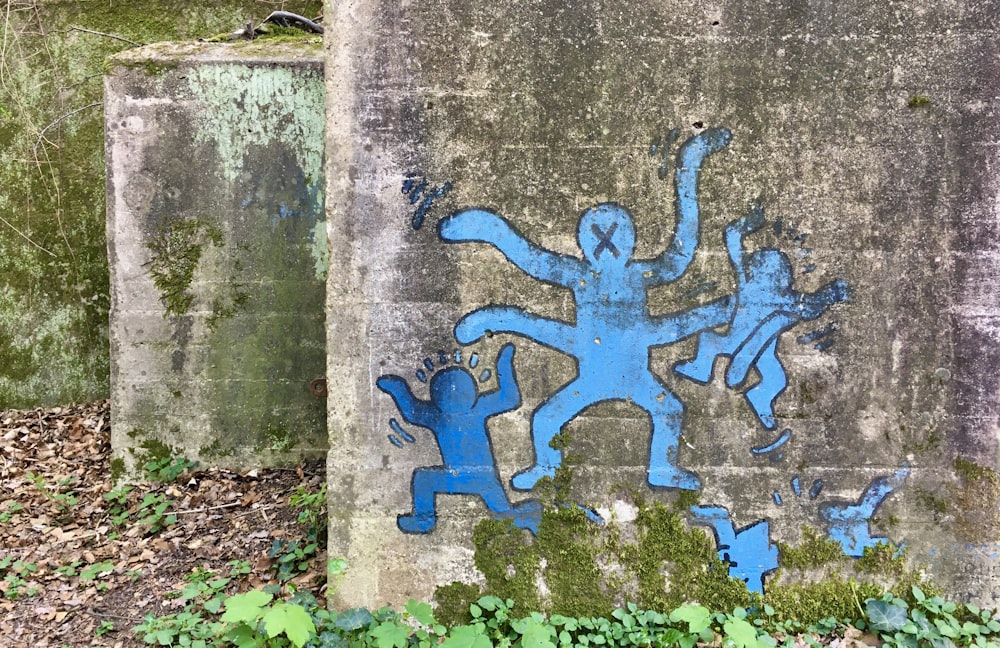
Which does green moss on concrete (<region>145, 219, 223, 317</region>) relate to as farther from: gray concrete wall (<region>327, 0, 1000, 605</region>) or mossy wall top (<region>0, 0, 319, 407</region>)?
gray concrete wall (<region>327, 0, 1000, 605</region>)

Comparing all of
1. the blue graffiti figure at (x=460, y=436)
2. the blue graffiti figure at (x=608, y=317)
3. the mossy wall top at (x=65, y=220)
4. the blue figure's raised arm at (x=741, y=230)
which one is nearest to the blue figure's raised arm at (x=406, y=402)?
the blue graffiti figure at (x=460, y=436)

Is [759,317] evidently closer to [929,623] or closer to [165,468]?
[929,623]

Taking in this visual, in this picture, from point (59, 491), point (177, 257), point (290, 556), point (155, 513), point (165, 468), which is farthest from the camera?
point (59, 491)

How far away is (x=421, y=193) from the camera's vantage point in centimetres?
307

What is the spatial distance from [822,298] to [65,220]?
6045mm

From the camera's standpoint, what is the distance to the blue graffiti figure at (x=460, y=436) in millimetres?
3117

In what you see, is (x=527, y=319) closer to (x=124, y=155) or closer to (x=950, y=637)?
(x=950, y=637)

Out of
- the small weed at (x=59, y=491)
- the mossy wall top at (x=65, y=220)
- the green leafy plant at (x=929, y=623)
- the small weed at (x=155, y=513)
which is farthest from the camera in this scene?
the mossy wall top at (x=65, y=220)

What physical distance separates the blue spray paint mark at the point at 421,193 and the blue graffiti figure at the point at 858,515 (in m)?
2.49

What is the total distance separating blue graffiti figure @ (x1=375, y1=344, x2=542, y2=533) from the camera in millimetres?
3117

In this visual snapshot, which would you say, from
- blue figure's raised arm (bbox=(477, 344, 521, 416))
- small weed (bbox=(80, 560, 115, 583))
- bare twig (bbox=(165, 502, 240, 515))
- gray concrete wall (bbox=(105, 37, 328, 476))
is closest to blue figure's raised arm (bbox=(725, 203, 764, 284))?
blue figure's raised arm (bbox=(477, 344, 521, 416))

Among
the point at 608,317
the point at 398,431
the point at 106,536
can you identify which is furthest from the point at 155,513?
the point at 608,317

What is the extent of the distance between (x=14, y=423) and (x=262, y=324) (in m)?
2.79

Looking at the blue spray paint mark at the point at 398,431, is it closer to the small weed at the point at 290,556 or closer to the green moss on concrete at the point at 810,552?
the small weed at the point at 290,556
